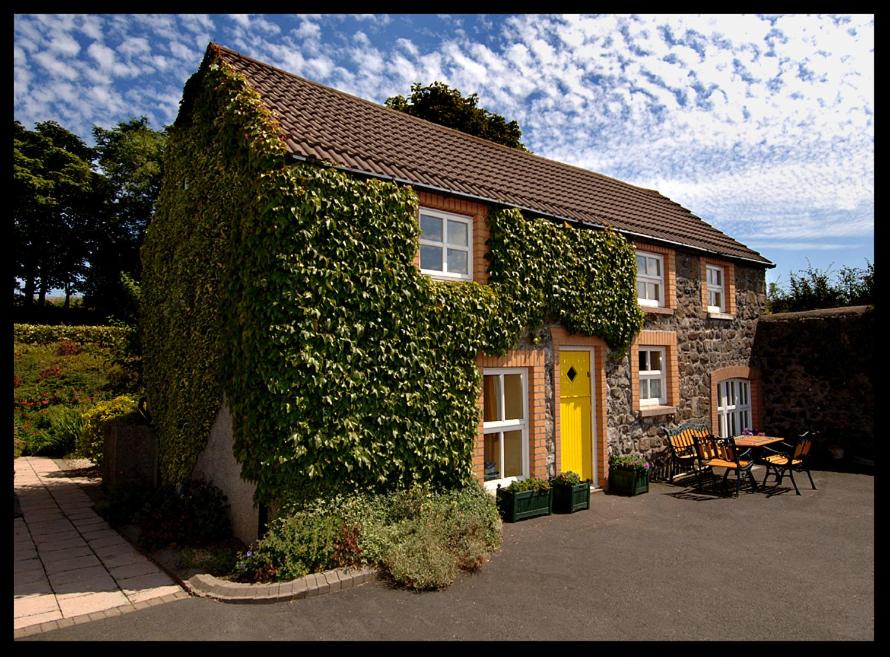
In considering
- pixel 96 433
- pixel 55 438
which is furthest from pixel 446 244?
pixel 55 438

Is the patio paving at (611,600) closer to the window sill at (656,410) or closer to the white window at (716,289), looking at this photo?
the window sill at (656,410)

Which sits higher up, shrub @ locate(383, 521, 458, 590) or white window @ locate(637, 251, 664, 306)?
white window @ locate(637, 251, 664, 306)

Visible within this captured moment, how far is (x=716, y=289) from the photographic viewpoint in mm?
13750

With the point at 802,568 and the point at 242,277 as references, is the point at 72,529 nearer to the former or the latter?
the point at 242,277

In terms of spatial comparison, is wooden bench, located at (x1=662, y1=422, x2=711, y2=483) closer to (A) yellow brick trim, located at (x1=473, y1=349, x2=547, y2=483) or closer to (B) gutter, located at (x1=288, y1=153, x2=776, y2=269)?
(A) yellow brick trim, located at (x1=473, y1=349, x2=547, y2=483)

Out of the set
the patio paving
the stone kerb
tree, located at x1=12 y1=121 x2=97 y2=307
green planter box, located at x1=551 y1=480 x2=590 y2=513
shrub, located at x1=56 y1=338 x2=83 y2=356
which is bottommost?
the patio paving

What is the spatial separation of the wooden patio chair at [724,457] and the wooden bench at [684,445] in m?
0.15

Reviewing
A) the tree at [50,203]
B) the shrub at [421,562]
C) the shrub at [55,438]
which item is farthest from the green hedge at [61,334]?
the shrub at [421,562]

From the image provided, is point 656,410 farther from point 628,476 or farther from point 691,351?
point 691,351

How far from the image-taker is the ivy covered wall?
21.1ft

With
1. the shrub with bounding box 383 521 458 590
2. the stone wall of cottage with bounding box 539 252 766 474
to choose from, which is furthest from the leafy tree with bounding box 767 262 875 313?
the shrub with bounding box 383 521 458 590

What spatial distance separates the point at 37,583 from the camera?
19.6ft

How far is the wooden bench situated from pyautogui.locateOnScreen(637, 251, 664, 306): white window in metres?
2.83
